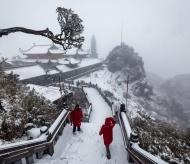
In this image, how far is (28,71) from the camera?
27625 millimetres

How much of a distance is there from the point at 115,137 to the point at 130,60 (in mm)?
49748

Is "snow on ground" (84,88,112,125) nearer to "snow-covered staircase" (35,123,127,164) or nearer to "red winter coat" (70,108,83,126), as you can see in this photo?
"snow-covered staircase" (35,123,127,164)

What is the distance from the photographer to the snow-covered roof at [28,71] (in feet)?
83.0

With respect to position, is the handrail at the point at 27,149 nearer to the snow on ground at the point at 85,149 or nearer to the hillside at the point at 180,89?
the snow on ground at the point at 85,149

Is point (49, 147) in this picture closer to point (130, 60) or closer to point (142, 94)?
point (142, 94)

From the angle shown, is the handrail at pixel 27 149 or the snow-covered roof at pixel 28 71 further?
the snow-covered roof at pixel 28 71

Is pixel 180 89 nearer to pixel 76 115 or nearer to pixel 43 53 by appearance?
pixel 43 53

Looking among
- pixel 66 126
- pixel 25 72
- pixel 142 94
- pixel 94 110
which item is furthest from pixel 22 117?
pixel 142 94

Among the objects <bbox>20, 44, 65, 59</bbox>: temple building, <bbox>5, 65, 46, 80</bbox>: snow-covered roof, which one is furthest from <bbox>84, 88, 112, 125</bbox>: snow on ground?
<bbox>20, 44, 65, 59</bbox>: temple building

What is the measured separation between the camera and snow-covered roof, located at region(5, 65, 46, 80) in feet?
83.0

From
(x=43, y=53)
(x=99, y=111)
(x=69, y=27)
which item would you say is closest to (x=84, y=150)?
(x=69, y=27)

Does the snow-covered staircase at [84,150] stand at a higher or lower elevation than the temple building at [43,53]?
lower

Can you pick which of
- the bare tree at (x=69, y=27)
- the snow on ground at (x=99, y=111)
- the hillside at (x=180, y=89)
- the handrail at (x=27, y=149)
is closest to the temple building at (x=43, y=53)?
the snow on ground at (x=99, y=111)

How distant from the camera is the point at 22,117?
7629mm
